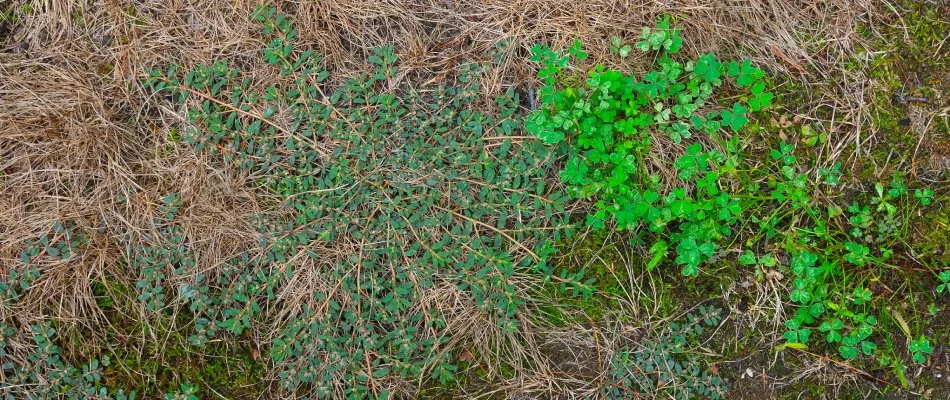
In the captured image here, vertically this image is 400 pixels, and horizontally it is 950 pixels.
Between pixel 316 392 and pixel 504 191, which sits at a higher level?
pixel 504 191

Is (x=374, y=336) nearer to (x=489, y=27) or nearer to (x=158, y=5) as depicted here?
(x=489, y=27)

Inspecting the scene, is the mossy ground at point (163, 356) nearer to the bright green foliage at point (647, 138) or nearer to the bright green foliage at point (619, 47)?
the bright green foliage at point (647, 138)

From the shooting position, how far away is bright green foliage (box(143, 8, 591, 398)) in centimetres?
271

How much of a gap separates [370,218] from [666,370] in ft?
4.67

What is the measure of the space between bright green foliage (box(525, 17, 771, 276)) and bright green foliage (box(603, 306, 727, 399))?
0.97 feet

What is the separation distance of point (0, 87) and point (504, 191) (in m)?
2.24

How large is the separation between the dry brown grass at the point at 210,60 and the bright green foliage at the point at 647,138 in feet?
0.48

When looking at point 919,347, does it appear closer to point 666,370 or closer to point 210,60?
point 666,370

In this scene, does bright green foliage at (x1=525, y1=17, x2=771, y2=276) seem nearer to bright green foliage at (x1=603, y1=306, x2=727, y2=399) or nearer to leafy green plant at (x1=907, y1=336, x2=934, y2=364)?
bright green foliage at (x1=603, y1=306, x2=727, y2=399)

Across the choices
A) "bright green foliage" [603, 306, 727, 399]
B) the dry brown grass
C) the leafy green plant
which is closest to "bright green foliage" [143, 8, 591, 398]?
the dry brown grass

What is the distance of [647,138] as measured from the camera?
2.73 metres

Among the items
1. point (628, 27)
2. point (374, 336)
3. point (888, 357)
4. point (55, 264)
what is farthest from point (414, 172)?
point (888, 357)

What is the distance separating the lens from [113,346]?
276cm

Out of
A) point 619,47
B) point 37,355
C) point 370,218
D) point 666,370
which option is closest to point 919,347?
point 666,370
